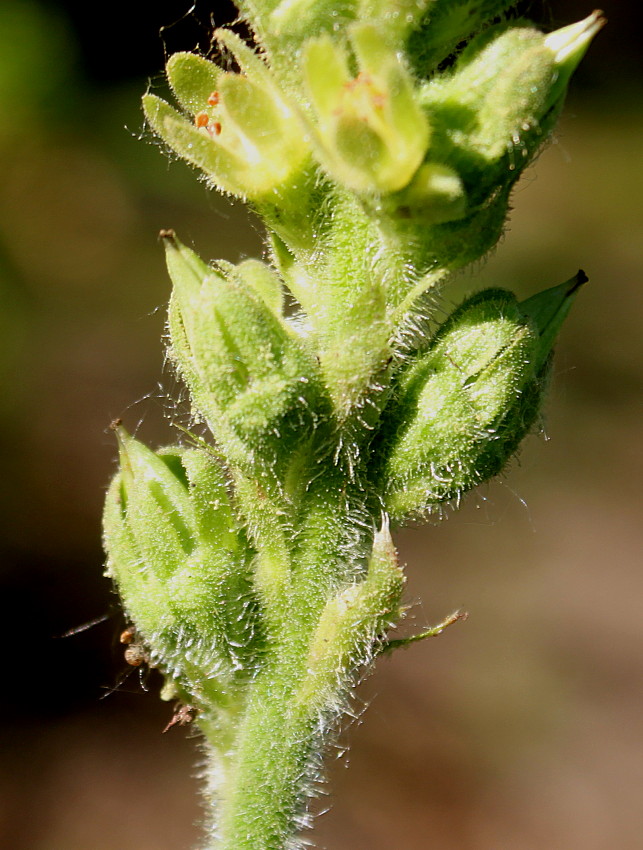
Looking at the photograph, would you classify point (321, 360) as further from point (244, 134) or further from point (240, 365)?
point (244, 134)

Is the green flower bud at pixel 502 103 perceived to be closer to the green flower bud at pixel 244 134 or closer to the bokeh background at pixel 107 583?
the green flower bud at pixel 244 134

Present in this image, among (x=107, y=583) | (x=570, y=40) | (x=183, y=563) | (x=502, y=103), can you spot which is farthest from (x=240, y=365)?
(x=107, y=583)

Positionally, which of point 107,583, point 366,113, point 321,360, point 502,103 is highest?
point 366,113

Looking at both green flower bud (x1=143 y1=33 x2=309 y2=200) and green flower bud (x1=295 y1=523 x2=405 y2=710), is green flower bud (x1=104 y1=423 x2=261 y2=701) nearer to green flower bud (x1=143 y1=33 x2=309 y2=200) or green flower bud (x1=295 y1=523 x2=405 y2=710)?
green flower bud (x1=295 y1=523 x2=405 y2=710)

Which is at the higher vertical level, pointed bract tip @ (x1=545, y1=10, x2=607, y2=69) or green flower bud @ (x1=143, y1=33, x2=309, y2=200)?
green flower bud @ (x1=143, y1=33, x2=309, y2=200)

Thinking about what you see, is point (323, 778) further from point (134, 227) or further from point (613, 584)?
point (134, 227)

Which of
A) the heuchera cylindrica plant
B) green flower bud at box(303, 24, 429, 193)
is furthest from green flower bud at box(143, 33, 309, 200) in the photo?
green flower bud at box(303, 24, 429, 193)

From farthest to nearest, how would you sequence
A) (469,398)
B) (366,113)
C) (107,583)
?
(107,583) → (469,398) → (366,113)

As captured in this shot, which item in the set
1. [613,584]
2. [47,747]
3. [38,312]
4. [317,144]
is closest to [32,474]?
[38,312]
